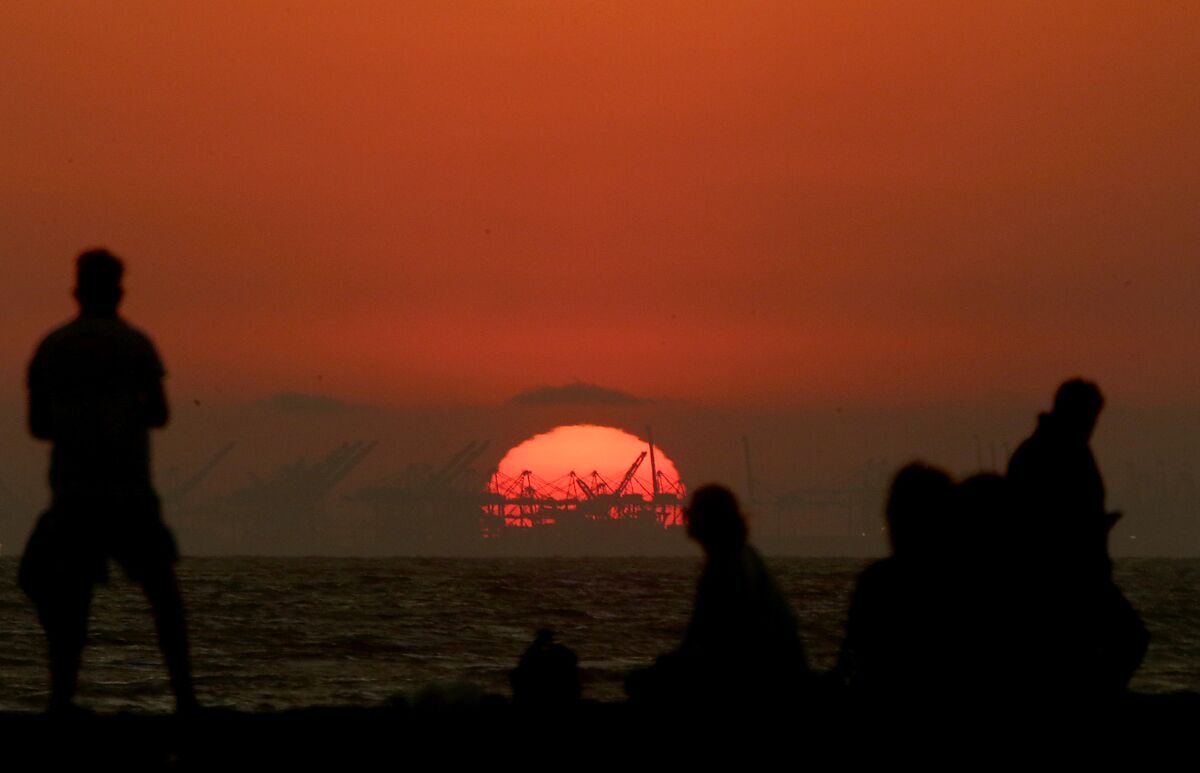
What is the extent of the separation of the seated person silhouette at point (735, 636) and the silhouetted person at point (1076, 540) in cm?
103

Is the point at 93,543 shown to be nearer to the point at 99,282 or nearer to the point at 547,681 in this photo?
the point at 99,282

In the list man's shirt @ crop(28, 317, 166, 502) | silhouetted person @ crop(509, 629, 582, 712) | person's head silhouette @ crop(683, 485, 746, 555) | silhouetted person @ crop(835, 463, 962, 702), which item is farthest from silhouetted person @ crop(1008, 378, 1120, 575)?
man's shirt @ crop(28, 317, 166, 502)

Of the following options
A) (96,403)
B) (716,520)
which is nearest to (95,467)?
(96,403)

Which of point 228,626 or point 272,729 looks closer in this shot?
point 272,729

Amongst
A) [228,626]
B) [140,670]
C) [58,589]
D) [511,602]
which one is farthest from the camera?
[511,602]

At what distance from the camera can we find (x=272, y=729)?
690cm

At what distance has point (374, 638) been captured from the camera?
38.3 metres

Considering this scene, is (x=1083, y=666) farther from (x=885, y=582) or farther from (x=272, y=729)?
(x=272, y=729)

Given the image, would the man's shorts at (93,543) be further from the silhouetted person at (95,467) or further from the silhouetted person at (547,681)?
the silhouetted person at (547,681)

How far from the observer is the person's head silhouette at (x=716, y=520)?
557 cm

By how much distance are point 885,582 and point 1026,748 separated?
740 mm

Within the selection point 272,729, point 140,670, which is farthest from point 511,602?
point 272,729

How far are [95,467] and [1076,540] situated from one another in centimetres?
383

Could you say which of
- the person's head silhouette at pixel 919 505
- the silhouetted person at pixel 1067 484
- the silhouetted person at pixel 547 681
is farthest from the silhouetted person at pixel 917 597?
the silhouetted person at pixel 547 681
